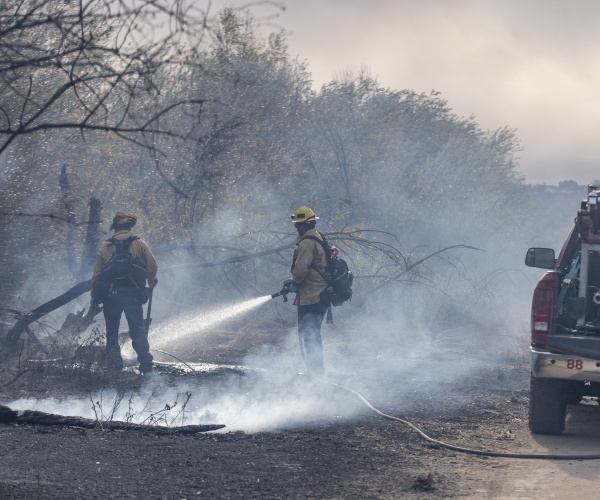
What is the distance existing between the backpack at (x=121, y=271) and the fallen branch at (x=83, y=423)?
134 inches

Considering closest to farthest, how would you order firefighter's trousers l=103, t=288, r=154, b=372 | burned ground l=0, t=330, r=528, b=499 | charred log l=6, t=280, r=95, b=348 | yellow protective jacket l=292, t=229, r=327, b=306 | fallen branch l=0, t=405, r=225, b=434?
burned ground l=0, t=330, r=528, b=499, fallen branch l=0, t=405, r=225, b=434, yellow protective jacket l=292, t=229, r=327, b=306, firefighter's trousers l=103, t=288, r=154, b=372, charred log l=6, t=280, r=95, b=348

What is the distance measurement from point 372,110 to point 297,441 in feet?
79.2

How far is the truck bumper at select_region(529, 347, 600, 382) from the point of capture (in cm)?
668

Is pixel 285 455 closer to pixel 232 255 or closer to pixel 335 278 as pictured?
pixel 335 278

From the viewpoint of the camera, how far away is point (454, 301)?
A: 15.3m

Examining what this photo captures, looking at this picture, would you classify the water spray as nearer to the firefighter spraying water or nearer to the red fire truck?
the firefighter spraying water

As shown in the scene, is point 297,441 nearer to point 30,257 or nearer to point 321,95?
point 30,257

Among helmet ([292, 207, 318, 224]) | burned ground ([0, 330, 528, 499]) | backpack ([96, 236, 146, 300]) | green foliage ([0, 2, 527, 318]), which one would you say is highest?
green foliage ([0, 2, 527, 318])

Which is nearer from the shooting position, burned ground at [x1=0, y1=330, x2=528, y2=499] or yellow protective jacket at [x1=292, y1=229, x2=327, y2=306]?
burned ground at [x1=0, y1=330, x2=528, y2=499]

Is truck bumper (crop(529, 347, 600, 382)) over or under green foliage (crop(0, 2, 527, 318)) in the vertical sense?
under

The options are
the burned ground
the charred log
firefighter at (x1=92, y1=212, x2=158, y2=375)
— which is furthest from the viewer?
the charred log

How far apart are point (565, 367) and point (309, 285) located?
3759 mm

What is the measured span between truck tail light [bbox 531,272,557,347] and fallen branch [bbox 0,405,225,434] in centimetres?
253

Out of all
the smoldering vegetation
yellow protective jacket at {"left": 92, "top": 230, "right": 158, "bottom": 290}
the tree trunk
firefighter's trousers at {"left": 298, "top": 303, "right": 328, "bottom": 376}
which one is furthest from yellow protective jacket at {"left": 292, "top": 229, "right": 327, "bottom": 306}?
the tree trunk
